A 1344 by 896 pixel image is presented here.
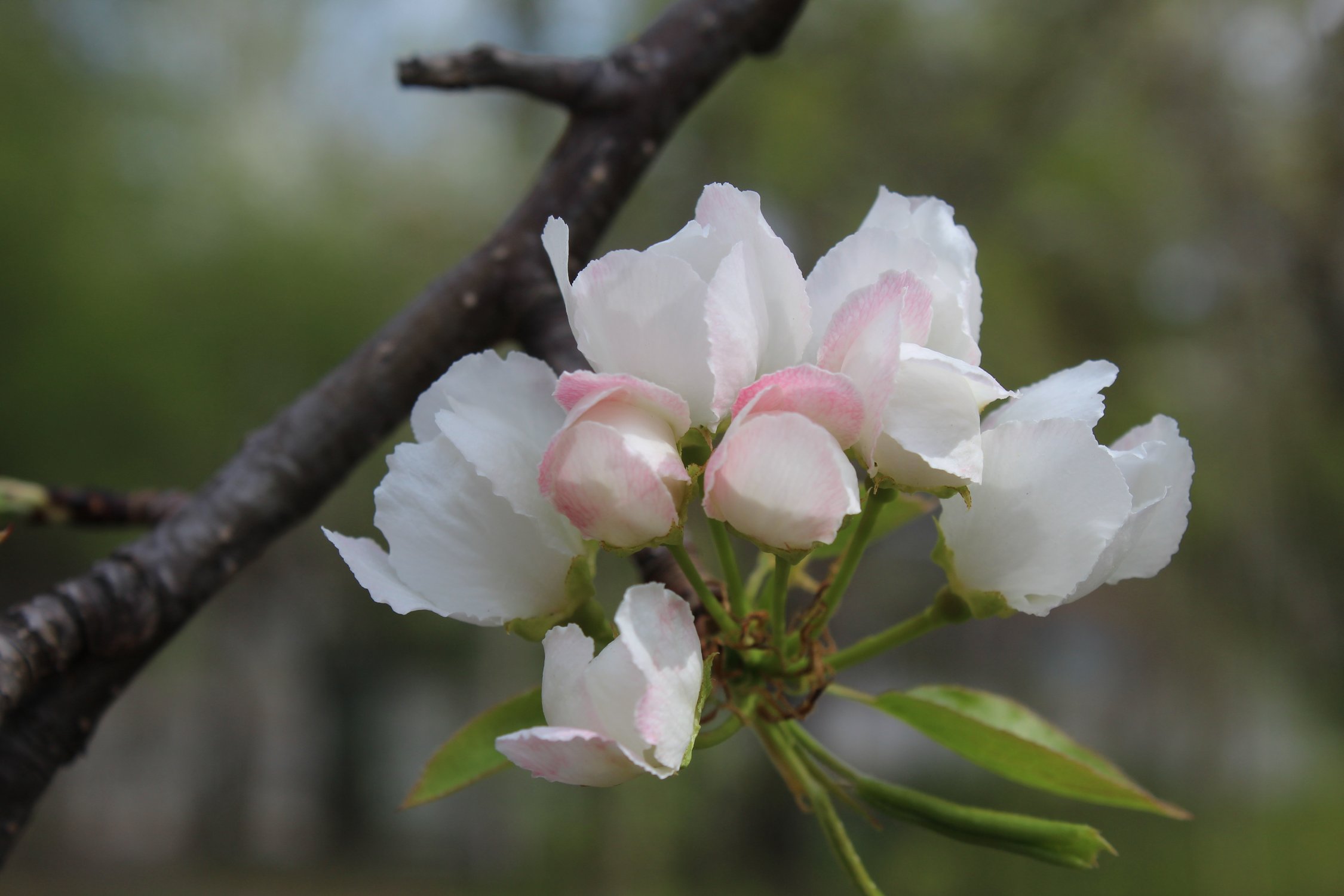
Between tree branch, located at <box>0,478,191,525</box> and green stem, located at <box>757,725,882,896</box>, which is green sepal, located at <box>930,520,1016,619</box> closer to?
green stem, located at <box>757,725,882,896</box>

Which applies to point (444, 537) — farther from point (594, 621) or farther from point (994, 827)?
point (994, 827)

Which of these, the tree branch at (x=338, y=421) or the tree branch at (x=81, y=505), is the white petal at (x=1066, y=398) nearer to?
the tree branch at (x=338, y=421)

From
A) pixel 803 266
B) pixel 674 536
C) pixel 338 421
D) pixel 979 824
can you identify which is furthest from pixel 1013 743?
pixel 803 266

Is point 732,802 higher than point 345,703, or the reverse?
point 345,703

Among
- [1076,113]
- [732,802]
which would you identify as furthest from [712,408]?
[732,802]

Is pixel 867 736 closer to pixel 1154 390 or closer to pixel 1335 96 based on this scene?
pixel 1154 390

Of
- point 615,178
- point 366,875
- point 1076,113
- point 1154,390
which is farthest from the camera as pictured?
point 366,875

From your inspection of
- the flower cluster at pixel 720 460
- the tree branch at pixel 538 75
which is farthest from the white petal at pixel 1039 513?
the tree branch at pixel 538 75
